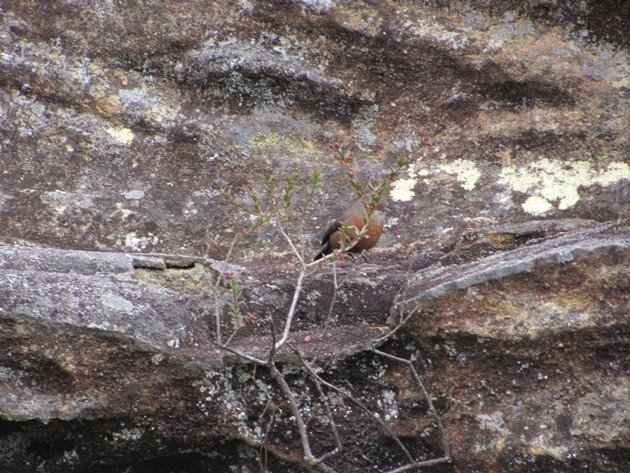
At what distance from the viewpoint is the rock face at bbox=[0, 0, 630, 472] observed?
11.5ft

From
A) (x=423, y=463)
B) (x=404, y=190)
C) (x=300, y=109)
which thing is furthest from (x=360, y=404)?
(x=300, y=109)

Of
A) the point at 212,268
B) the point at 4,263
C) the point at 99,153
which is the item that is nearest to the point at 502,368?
the point at 212,268

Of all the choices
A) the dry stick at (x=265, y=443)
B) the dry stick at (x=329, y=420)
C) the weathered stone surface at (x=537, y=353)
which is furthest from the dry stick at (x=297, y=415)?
the weathered stone surface at (x=537, y=353)

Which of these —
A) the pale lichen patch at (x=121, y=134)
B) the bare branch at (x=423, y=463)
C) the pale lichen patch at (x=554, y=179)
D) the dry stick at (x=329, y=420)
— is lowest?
the bare branch at (x=423, y=463)

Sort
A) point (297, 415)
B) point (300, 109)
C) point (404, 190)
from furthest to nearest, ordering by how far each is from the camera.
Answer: point (300, 109)
point (404, 190)
point (297, 415)

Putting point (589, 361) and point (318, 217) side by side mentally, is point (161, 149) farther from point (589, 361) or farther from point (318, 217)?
point (589, 361)

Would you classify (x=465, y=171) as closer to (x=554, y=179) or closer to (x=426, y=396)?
(x=554, y=179)

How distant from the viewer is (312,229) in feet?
15.3

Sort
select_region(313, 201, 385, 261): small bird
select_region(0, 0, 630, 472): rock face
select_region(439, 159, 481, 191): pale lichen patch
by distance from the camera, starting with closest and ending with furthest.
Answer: select_region(0, 0, 630, 472): rock face < select_region(313, 201, 385, 261): small bird < select_region(439, 159, 481, 191): pale lichen patch

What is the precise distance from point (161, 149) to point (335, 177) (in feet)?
2.56

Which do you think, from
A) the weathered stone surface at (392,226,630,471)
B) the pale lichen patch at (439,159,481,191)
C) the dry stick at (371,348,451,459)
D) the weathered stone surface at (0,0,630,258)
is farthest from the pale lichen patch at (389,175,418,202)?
the dry stick at (371,348,451,459)

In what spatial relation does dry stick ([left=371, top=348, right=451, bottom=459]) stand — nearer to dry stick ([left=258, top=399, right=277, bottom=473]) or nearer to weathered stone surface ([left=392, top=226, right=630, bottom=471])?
weathered stone surface ([left=392, top=226, right=630, bottom=471])

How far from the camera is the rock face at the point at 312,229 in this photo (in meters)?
3.50

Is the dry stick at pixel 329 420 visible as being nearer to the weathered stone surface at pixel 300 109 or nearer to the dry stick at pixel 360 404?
the dry stick at pixel 360 404
